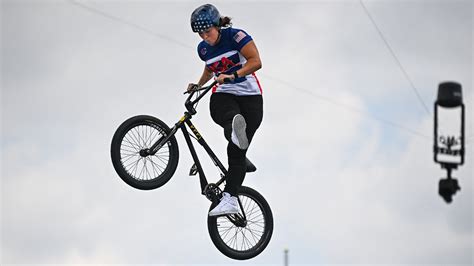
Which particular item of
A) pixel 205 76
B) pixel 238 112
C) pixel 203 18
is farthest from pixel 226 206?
pixel 203 18

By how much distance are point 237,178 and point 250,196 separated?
0.76 meters

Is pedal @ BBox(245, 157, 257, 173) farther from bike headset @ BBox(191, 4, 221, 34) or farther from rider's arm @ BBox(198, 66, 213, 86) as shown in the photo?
bike headset @ BBox(191, 4, 221, 34)

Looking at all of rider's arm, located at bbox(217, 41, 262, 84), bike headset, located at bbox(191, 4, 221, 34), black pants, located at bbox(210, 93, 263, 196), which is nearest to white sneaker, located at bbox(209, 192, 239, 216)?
black pants, located at bbox(210, 93, 263, 196)

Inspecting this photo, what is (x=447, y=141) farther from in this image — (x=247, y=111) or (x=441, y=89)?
(x=247, y=111)

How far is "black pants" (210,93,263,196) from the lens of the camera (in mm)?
17656

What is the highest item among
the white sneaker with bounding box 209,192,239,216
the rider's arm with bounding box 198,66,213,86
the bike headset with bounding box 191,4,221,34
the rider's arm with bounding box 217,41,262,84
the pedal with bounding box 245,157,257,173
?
the bike headset with bounding box 191,4,221,34

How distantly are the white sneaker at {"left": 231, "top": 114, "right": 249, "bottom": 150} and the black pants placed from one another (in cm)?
23

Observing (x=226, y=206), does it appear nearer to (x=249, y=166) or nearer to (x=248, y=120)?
(x=249, y=166)

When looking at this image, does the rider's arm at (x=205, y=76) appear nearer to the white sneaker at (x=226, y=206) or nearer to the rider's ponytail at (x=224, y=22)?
the rider's ponytail at (x=224, y=22)

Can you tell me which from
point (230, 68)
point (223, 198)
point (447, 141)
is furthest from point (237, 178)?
point (447, 141)

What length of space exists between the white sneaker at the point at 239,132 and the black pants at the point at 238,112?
0.23 metres

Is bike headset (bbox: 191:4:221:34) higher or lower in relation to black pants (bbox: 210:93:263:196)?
higher

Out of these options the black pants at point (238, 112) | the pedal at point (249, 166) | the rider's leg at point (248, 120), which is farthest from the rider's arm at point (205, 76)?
the pedal at point (249, 166)

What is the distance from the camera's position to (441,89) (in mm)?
17516
